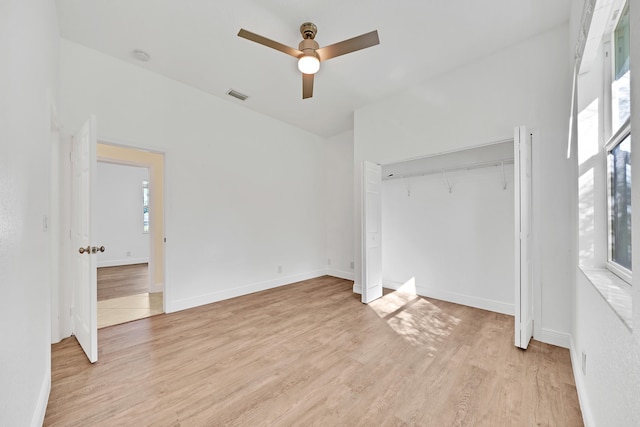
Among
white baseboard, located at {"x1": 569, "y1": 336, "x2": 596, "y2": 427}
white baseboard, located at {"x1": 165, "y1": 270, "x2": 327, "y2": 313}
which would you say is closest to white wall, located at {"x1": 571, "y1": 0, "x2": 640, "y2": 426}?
white baseboard, located at {"x1": 569, "y1": 336, "x2": 596, "y2": 427}

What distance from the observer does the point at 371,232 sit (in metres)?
3.75

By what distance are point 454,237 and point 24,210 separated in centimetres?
405

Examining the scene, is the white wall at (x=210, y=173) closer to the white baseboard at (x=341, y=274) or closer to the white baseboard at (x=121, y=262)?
the white baseboard at (x=341, y=274)

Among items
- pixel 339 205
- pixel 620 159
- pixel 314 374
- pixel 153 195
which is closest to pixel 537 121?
pixel 620 159

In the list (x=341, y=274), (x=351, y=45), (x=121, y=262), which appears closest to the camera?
(x=351, y=45)

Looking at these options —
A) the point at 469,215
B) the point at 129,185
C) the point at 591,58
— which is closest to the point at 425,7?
the point at 591,58

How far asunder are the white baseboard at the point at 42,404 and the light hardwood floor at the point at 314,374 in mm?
59

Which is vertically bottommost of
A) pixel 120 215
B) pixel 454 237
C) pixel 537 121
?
pixel 454 237

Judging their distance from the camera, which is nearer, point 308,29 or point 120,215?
point 308,29

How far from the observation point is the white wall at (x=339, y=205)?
16.4 feet

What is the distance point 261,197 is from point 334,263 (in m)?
2.03

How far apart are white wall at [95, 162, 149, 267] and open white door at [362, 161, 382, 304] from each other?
6369 mm

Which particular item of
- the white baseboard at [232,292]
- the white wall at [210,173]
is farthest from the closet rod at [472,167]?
the white baseboard at [232,292]

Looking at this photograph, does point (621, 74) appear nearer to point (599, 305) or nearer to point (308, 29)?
point (599, 305)
